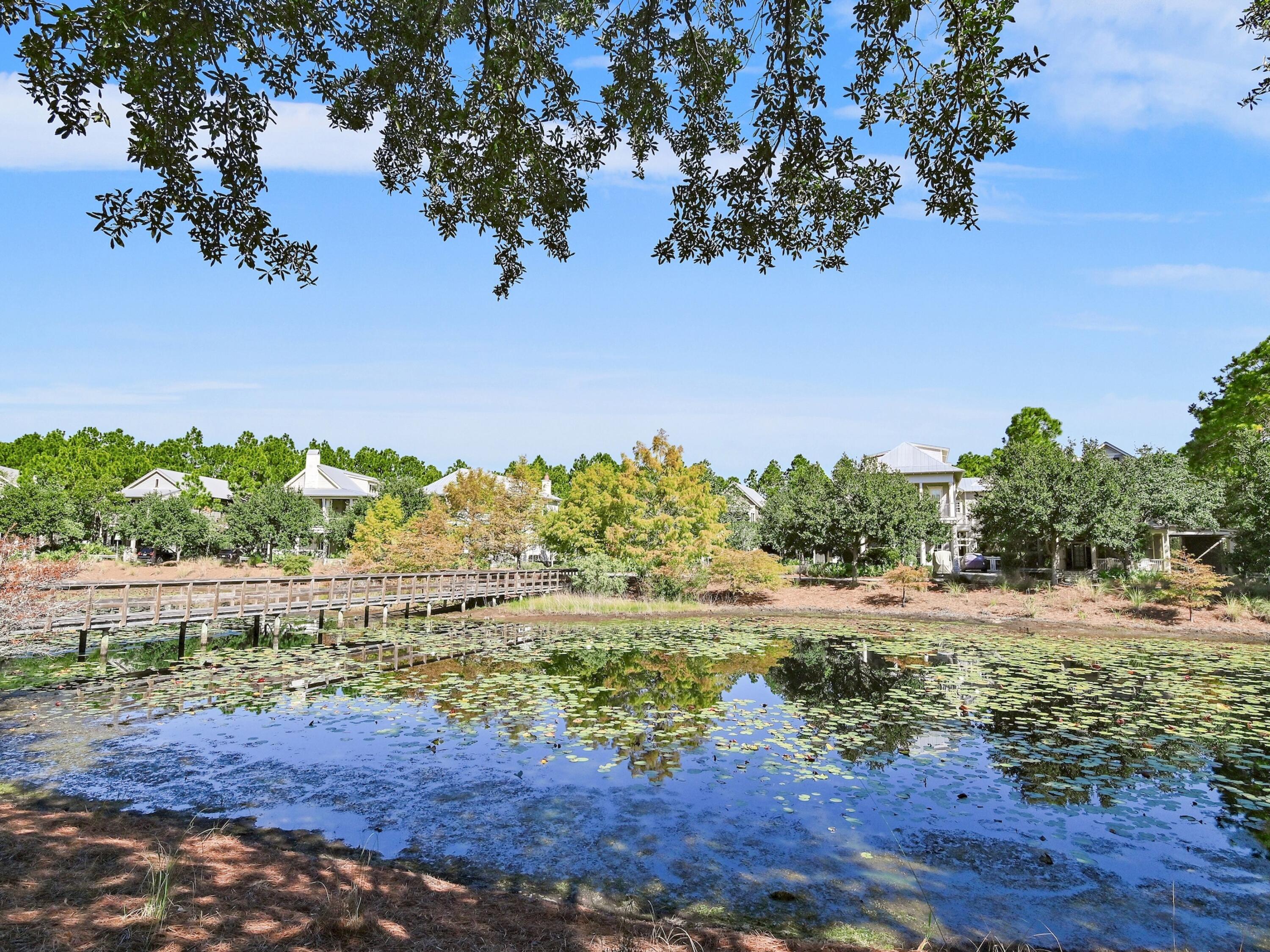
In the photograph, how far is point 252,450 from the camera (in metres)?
87.7

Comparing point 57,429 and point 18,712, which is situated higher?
point 57,429

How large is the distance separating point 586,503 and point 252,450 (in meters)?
65.4

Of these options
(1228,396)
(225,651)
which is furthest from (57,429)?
(1228,396)

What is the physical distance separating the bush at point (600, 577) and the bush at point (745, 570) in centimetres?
436

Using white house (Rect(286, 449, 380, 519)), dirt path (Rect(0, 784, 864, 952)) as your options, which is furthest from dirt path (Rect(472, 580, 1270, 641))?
white house (Rect(286, 449, 380, 519))

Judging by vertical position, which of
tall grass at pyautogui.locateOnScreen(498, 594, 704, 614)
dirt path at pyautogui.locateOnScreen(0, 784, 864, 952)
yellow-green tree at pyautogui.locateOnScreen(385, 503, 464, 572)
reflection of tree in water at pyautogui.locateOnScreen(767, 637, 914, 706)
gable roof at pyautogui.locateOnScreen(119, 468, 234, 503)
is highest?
gable roof at pyautogui.locateOnScreen(119, 468, 234, 503)

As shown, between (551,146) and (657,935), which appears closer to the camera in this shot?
(657,935)

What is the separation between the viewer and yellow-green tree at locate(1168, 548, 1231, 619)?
2509 cm

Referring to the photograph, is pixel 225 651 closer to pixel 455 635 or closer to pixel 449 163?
pixel 455 635

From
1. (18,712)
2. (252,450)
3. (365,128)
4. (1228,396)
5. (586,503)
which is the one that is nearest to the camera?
(365,128)

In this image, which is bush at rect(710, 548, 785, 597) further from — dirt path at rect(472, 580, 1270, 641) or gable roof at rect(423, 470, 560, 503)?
gable roof at rect(423, 470, 560, 503)

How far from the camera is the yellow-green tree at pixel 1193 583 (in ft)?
82.3

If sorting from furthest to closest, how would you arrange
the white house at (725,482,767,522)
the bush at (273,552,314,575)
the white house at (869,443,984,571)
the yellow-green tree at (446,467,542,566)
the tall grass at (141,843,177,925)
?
the white house at (725,482,767,522)
the white house at (869,443,984,571)
the bush at (273,552,314,575)
the yellow-green tree at (446,467,542,566)
the tall grass at (141,843,177,925)

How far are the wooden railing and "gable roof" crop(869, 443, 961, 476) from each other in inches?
1258
